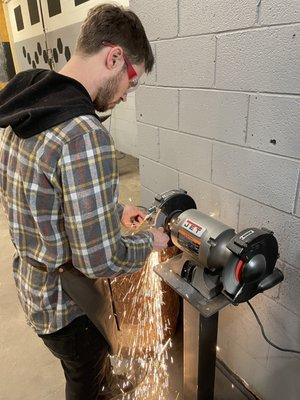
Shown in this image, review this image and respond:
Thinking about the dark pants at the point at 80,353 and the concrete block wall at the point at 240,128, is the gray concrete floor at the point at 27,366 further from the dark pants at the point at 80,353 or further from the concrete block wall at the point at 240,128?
the dark pants at the point at 80,353

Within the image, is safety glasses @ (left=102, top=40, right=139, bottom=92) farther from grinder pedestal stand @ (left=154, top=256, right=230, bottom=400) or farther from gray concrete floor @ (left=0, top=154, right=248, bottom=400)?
gray concrete floor @ (left=0, top=154, right=248, bottom=400)

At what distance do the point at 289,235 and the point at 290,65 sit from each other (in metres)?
0.54

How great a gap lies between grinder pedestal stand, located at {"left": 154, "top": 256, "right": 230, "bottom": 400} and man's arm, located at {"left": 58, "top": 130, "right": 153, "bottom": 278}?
29cm

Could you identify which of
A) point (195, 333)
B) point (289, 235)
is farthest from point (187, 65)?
point (195, 333)

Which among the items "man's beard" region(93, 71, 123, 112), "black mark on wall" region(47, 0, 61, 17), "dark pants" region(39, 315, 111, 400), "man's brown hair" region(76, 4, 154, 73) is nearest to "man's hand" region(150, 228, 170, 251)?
"dark pants" region(39, 315, 111, 400)

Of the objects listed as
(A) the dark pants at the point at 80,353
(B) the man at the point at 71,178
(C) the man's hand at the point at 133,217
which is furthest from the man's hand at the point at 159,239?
(A) the dark pants at the point at 80,353

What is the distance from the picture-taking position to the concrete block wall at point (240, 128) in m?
0.97

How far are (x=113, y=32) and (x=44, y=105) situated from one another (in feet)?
1.01

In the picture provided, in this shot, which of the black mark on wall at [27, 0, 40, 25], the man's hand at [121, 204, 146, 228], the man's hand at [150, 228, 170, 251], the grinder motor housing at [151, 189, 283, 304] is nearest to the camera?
the grinder motor housing at [151, 189, 283, 304]

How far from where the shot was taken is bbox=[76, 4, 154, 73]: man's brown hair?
868mm

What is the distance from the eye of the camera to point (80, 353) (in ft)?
3.50

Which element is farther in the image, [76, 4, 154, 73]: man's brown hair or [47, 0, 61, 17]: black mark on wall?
[47, 0, 61, 17]: black mark on wall

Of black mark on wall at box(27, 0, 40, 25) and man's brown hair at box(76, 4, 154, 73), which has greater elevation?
black mark on wall at box(27, 0, 40, 25)

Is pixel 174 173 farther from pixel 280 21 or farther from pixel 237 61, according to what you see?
pixel 280 21
